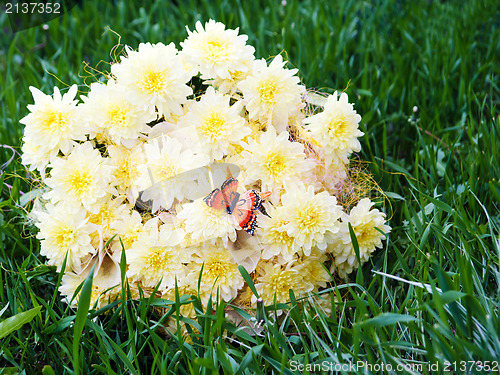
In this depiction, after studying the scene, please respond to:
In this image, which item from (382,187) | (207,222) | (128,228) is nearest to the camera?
(207,222)

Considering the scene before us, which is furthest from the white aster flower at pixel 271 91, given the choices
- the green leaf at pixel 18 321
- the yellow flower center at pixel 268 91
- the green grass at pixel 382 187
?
the green leaf at pixel 18 321

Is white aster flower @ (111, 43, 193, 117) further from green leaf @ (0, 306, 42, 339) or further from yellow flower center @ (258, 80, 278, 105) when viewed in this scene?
Result: green leaf @ (0, 306, 42, 339)

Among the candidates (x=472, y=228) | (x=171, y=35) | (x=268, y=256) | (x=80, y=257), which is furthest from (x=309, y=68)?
(x=80, y=257)

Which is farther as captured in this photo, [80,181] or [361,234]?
[361,234]

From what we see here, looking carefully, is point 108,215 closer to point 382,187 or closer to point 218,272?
point 218,272

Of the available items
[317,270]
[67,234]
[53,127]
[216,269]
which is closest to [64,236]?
[67,234]
